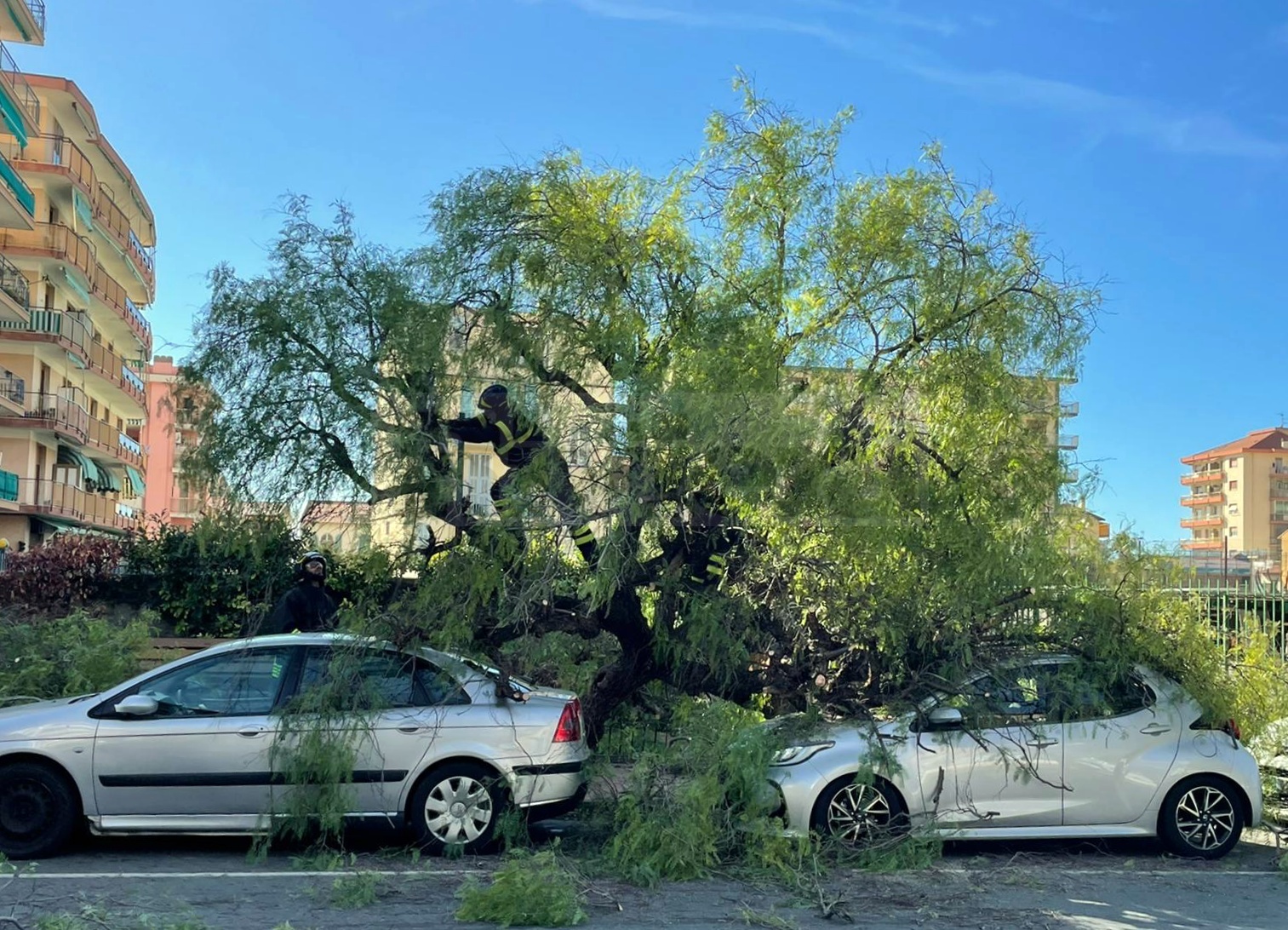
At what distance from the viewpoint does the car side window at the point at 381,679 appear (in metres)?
8.30

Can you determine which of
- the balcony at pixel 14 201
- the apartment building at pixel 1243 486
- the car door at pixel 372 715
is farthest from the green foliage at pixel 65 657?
the apartment building at pixel 1243 486

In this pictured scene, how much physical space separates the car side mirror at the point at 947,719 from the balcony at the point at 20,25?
39036 mm

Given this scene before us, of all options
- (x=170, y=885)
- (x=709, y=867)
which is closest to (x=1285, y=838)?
(x=709, y=867)

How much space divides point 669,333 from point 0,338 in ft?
130

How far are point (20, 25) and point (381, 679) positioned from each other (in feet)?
125

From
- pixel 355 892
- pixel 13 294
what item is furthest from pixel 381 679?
pixel 13 294

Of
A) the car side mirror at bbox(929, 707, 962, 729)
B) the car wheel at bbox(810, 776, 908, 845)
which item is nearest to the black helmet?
the car wheel at bbox(810, 776, 908, 845)

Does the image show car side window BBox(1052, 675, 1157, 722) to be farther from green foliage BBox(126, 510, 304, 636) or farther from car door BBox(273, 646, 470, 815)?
green foliage BBox(126, 510, 304, 636)

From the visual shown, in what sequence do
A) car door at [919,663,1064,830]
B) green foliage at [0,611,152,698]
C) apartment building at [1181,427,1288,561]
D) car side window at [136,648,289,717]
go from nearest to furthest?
car side window at [136,648,289,717] < car door at [919,663,1064,830] < green foliage at [0,611,152,698] < apartment building at [1181,427,1288,561]

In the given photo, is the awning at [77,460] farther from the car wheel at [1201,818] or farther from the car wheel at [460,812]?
the car wheel at [1201,818]

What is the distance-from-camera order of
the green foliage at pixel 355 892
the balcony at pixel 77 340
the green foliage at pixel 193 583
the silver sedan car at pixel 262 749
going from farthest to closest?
the balcony at pixel 77 340 < the green foliage at pixel 193 583 < the silver sedan car at pixel 262 749 < the green foliage at pixel 355 892

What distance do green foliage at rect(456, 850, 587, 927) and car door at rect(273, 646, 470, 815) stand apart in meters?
1.67

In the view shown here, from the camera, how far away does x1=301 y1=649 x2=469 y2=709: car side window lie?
327 inches

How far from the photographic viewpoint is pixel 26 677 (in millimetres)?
10070
